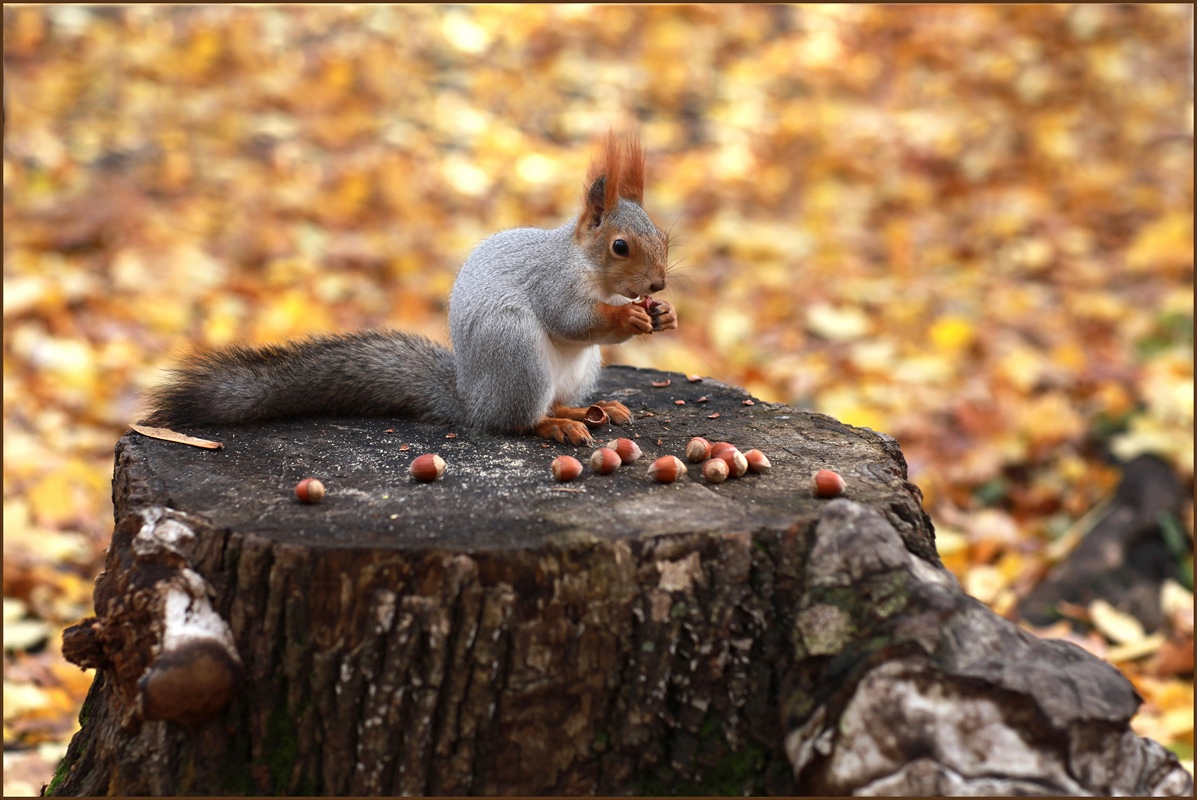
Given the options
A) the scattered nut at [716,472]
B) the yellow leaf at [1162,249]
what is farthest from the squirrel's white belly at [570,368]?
the yellow leaf at [1162,249]

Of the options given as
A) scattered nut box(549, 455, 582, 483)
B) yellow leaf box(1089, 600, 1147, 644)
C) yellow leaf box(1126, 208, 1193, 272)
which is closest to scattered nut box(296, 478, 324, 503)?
scattered nut box(549, 455, 582, 483)

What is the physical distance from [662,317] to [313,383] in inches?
23.3

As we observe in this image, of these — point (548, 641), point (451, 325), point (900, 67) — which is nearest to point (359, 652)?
point (548, 641)

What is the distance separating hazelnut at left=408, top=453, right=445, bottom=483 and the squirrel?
1.03ft

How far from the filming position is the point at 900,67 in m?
5.87

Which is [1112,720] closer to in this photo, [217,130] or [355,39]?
[217,130]

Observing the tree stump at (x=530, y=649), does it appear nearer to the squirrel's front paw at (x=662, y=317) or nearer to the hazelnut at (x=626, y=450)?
the hazelnut at (x=626, y=450)

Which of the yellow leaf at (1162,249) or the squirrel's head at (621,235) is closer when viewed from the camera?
the squirrel's head at (621,235)

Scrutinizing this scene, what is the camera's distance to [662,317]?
2043 millimetres

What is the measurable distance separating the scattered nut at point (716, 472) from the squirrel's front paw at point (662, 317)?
0.45 metres

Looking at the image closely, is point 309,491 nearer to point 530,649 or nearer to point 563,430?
point 530,649

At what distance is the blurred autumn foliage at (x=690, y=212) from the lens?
10.3ft

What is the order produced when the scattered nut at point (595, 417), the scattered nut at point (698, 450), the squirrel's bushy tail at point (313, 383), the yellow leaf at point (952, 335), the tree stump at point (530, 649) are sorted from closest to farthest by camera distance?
the tree stump at point (530, 649) < the scattered nut at point (698, 450) < the squirrel's bushy tail at point (313, 383) < the scattered nut at point (595, 417) < the yellow leaf at point (952, 335)

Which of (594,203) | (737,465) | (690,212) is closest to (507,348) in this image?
(594,203)
